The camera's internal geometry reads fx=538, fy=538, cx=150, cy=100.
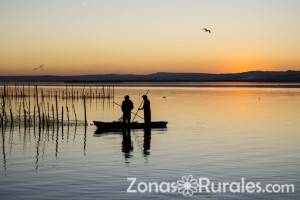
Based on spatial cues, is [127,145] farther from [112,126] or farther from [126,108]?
[112,126]

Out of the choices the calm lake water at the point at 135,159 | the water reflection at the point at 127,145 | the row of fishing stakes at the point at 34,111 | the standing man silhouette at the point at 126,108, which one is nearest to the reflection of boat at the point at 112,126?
the standing man silhouette at the point at 126,108

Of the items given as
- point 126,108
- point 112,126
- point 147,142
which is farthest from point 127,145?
point 112,126

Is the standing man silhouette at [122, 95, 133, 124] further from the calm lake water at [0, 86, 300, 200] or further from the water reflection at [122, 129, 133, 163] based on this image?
the calm lake water at [0, 86, 300, 200]

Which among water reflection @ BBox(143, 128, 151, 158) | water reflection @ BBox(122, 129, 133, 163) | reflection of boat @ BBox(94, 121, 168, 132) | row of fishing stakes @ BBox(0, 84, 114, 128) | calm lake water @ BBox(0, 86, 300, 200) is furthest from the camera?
row of fishing stakes @ BBox(0, 84, 114, 128)

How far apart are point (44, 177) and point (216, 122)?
1008 inches

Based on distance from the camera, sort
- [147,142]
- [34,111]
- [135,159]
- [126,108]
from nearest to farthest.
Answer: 1. [135,159]
2. [147,142]
3. [126,108]
4. [34,111]

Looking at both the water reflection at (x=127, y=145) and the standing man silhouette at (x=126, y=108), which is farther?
the standing man silhouette at (x=126, y=108)

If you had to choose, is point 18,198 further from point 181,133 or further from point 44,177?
point 181,133

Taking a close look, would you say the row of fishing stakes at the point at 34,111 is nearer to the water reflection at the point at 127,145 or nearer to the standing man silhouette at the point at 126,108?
the standing man silhouette at the point at 126,108

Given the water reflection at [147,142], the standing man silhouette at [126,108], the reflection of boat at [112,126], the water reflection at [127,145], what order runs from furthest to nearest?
the reflection of boat at [112,126] < the standing man silhouette at [126,108] < the water reflection at [147,142] < the water reflection at [127,145]

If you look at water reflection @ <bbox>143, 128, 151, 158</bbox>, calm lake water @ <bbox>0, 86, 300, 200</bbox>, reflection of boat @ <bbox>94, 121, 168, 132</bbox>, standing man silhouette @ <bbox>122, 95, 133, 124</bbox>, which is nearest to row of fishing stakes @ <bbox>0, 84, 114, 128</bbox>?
calm lake water @ <bbox>0, 86, 300, 200</bbox>

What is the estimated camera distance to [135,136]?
31328 mm

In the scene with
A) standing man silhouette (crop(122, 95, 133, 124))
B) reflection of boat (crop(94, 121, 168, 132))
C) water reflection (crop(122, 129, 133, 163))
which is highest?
standing man silhouette (crop(122, 95, 133, 124))

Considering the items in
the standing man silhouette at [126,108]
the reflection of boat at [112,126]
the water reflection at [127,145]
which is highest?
the standing man silhouette at [126,108]
